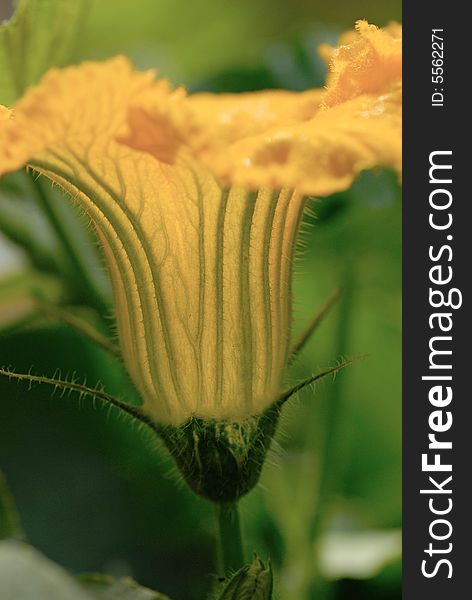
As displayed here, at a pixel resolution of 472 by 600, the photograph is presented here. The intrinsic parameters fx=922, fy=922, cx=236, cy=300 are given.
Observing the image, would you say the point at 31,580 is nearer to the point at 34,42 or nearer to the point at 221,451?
the point at 221,451

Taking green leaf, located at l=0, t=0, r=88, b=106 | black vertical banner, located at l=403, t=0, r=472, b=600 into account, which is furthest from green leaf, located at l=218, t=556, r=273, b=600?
green leaf, located at l=0, t=0, r=88, b=106

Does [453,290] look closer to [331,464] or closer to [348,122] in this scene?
[348,122]

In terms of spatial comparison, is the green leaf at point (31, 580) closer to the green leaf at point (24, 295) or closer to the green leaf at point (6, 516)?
the green leaf at point (6, 516)

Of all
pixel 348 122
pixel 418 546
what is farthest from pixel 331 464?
pixel 348 122

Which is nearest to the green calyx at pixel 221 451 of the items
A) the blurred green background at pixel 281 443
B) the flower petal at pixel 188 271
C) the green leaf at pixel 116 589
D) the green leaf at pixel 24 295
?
the flower petal at pixel 188 271

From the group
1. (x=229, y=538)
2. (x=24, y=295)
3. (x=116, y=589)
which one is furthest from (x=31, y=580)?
(x=24, y=295)

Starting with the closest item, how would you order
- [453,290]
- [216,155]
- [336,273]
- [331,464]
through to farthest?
1. [216,155]
2. [453,290]
3. [331,464]
4. [336,273]

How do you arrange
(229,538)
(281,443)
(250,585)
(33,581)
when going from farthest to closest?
(281,443), (229,538), (250,585), (33,581)
